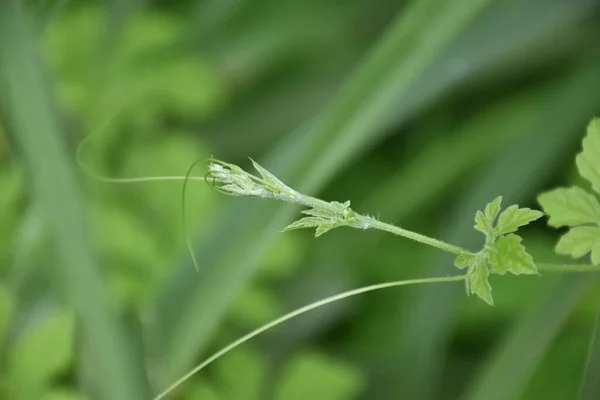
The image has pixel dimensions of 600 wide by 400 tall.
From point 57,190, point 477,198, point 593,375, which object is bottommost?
point 593,375

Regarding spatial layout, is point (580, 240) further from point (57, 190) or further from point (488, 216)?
point (57, 190)

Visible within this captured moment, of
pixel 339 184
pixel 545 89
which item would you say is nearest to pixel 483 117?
pixel 545 89

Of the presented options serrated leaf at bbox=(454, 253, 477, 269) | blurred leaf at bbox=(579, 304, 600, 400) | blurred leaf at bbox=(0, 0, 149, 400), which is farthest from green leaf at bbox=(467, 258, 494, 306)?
blurred leaf at bbox=(0, 0, 149, 400)

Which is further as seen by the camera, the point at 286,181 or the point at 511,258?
the point at 286,181

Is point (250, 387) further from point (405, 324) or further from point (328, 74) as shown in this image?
point (328, 74)

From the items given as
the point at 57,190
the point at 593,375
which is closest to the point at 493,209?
the point at 593,375

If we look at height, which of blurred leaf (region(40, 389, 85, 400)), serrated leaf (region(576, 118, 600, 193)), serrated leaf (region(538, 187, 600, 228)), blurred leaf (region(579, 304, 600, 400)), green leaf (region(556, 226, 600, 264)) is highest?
serrated leaf (region(576, 118, 600, 193))

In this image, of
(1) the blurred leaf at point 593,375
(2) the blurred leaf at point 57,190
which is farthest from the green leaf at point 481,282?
(2) the blurred leaf at point 57,190

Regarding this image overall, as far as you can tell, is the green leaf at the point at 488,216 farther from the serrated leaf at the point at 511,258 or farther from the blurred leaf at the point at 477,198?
the blurred leaf at the point at 477,198

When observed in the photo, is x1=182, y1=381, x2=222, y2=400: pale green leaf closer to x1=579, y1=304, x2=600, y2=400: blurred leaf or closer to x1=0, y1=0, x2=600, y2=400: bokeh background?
x1=0, y1=0, x2=600, y2=400: bokeh background
